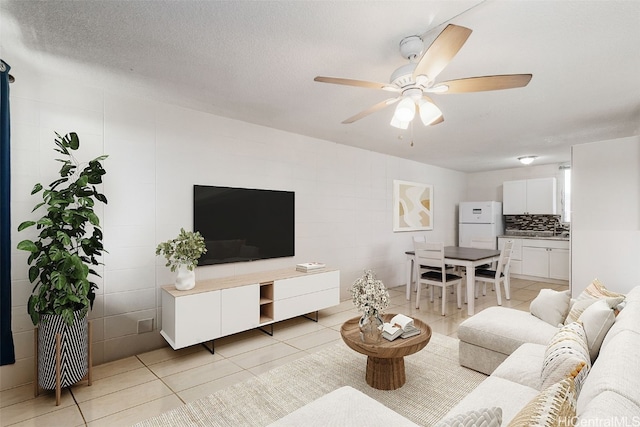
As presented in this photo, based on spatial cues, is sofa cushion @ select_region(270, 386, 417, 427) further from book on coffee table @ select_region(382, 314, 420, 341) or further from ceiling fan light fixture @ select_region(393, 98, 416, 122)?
ceiling fan light fixture @ select_region(393, 98, 416, 122)

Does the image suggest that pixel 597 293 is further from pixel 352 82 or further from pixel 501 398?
pixel 352 82

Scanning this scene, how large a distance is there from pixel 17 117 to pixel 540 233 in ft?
27.9

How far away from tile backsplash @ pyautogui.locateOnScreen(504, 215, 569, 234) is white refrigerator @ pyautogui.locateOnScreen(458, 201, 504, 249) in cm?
25

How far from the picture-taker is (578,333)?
5.60 feet

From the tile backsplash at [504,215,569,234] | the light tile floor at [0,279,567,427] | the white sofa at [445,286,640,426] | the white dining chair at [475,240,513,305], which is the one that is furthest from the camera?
the tile backsplash at [504,215,569,234]

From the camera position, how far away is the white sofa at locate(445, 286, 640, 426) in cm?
97

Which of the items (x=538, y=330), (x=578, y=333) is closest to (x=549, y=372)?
(x=578, y=333)

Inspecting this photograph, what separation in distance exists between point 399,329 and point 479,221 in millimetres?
5532

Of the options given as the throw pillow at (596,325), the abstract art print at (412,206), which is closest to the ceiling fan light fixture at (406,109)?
the throw pillow at (596,325)

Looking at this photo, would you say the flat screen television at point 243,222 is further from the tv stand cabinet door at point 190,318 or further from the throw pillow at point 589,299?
the throw pillow at point 589,299

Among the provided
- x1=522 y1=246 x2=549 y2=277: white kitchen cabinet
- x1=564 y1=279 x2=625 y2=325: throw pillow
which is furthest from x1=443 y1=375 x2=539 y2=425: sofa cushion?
x1=522 y1=246 x2=549 y2=277: white kitchen cabinet

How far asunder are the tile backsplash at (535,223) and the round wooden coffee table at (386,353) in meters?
5.87

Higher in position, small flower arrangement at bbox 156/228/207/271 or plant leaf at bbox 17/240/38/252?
plant leaf at bbox 17/240/38/252

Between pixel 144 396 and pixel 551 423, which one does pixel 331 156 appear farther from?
pixel 551 423
